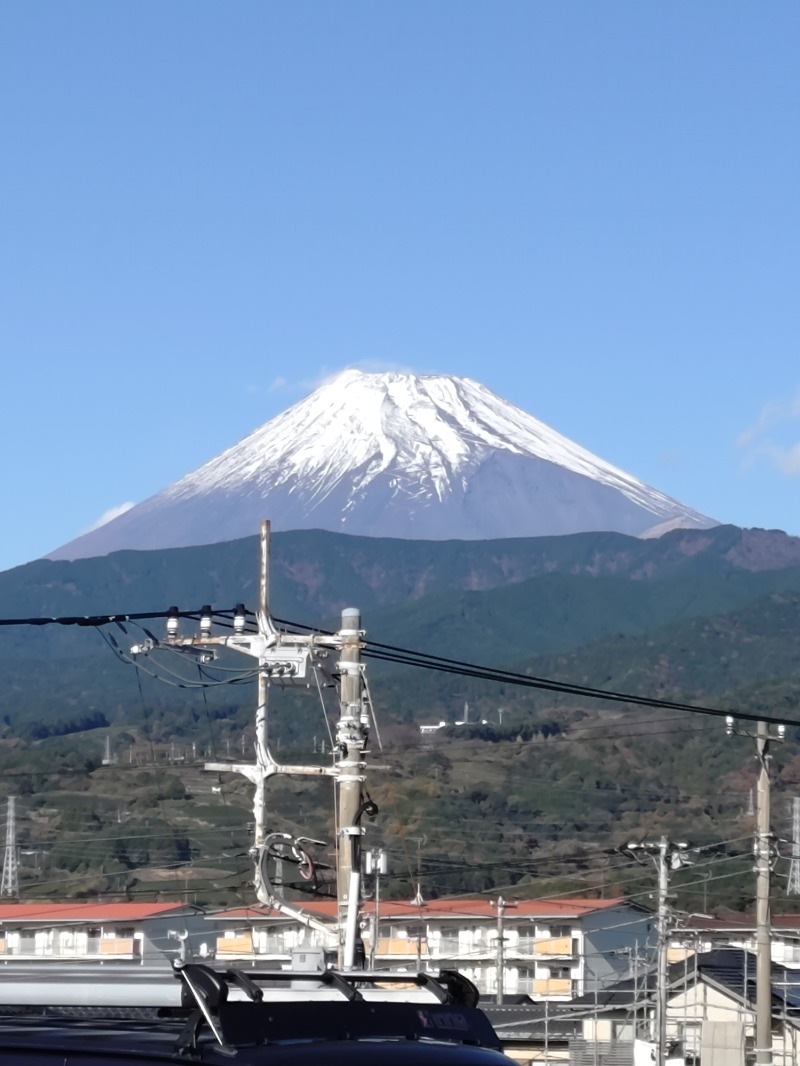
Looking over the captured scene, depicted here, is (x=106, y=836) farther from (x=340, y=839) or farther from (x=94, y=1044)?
(x=94, y=1044)

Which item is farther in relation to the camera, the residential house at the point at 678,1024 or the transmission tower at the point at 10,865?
the transmission tower at the point at 10,865

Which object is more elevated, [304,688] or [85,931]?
[304,688]

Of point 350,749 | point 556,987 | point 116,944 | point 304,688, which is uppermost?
point 304,688

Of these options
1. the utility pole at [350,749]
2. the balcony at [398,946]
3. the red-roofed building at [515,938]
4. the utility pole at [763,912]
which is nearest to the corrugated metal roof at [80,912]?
the red-roofed building at [515,938]

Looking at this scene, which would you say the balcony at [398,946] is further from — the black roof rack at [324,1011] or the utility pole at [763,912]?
the black roof rack at [324,1011]

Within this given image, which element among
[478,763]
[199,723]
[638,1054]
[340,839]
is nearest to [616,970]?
[638,1054]

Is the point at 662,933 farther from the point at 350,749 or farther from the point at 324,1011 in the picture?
the point at 324,1011

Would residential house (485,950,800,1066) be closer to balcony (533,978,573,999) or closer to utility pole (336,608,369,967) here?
balcony (533,978,573,999)

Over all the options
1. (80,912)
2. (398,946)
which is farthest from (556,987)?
(80,912)

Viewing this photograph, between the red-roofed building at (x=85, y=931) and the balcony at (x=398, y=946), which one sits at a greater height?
the red-roofed building at (x=85, y=931)

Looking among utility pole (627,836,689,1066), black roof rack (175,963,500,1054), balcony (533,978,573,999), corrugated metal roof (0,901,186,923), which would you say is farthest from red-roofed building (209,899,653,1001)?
black roof rack (175,963,500,1054)

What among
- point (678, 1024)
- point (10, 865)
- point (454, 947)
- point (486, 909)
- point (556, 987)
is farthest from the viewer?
point (10, 865)

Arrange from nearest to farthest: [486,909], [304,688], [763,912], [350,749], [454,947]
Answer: [350,749] → [304,688] → [763,912] → [454,947] → [486,909]

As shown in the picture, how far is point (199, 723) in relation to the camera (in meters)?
188
